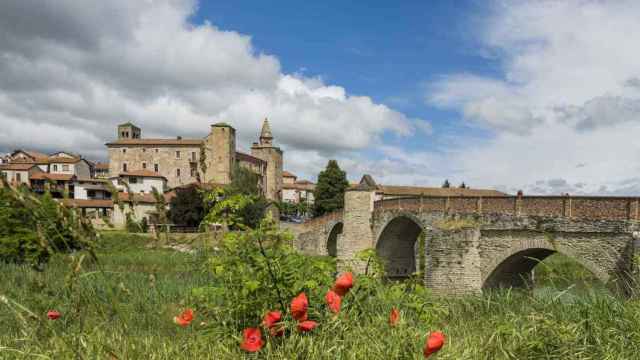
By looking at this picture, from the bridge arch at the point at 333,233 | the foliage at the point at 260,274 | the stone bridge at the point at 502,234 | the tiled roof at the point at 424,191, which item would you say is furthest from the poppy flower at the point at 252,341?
the tiled roof at the point at 424,191

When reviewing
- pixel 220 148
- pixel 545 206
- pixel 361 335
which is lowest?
pixel 361 335

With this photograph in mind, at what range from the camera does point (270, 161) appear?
76.1 m

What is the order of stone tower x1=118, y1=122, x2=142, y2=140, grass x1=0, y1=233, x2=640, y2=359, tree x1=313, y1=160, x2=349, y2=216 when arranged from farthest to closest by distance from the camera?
stone tower x1=118, y1=122, x2=142, y2=140, tree x1=313, y1=160, x2=349, y2=216, grass x1=0, y1=233, x2=640, y2=359

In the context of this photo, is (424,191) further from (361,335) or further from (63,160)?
(361,335)

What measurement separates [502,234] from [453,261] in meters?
2.22

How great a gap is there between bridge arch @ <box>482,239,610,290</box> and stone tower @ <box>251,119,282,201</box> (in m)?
60.3

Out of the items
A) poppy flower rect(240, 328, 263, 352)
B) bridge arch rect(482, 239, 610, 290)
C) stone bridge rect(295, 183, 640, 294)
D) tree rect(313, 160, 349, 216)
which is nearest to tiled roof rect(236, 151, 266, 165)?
tree rect(313, 160, 349, 216)

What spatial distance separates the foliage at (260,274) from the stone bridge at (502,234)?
527 centimetres

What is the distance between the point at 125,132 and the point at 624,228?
276ft

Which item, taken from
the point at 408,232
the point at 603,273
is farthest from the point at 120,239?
the point at 603,273

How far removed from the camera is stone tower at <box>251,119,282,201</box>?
75.6m

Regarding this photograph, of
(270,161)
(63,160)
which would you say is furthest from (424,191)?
(63,160)

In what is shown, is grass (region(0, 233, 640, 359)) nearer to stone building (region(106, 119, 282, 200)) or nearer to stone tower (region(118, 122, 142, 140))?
stone building (region(106, 119, 282, 200))

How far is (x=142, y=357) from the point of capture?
2.82m
